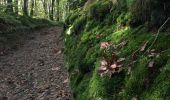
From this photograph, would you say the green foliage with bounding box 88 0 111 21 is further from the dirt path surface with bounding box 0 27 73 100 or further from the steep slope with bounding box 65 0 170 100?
the dirt path surface with bounding box 0 27 73 100

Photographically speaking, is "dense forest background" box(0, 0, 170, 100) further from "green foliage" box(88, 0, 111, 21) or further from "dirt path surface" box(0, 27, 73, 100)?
"dirt path surface" box(0, 27, 73, 100)

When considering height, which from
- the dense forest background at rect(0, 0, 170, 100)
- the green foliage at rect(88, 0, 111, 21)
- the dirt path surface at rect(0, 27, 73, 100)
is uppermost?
the green foliage at rect(88, 0, 111, 21)

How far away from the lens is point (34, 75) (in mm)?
10297

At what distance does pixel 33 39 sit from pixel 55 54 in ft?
18.9

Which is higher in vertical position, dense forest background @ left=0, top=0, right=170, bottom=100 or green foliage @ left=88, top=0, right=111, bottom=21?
green foliage @ left=88, top=0, right=111, bottom=21

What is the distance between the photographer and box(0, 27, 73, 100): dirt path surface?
8.23 meters

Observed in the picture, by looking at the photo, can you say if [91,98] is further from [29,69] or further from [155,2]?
[29,69]

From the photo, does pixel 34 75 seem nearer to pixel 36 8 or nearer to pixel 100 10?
pixel 100 10

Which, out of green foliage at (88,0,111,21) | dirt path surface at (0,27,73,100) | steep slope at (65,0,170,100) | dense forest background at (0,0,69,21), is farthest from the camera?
dense forest background at (0,0,69,21)

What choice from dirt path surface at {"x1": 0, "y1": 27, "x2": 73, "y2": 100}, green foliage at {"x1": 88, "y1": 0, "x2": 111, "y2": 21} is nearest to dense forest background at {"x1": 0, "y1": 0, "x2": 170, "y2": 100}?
green foliage at {"x1": 88, "y1": 0, "x2": 111, "y2": 21}

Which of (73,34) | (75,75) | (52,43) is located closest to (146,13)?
(75,75)

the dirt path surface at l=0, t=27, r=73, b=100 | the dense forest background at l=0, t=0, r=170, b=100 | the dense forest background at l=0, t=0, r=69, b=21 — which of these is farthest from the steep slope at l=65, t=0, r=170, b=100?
the dense forest background at l=0, t=0, r=69, b=21

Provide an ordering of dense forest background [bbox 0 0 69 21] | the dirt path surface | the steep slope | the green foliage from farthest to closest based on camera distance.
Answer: dense forest background [bbox 0 0 69 21], the green foliage, the dirt path surface, the steep slope

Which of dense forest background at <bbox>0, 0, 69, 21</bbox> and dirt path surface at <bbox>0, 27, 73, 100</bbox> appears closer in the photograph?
dirt path surface at <bbox>0, 27, 73, 100</bbox>
